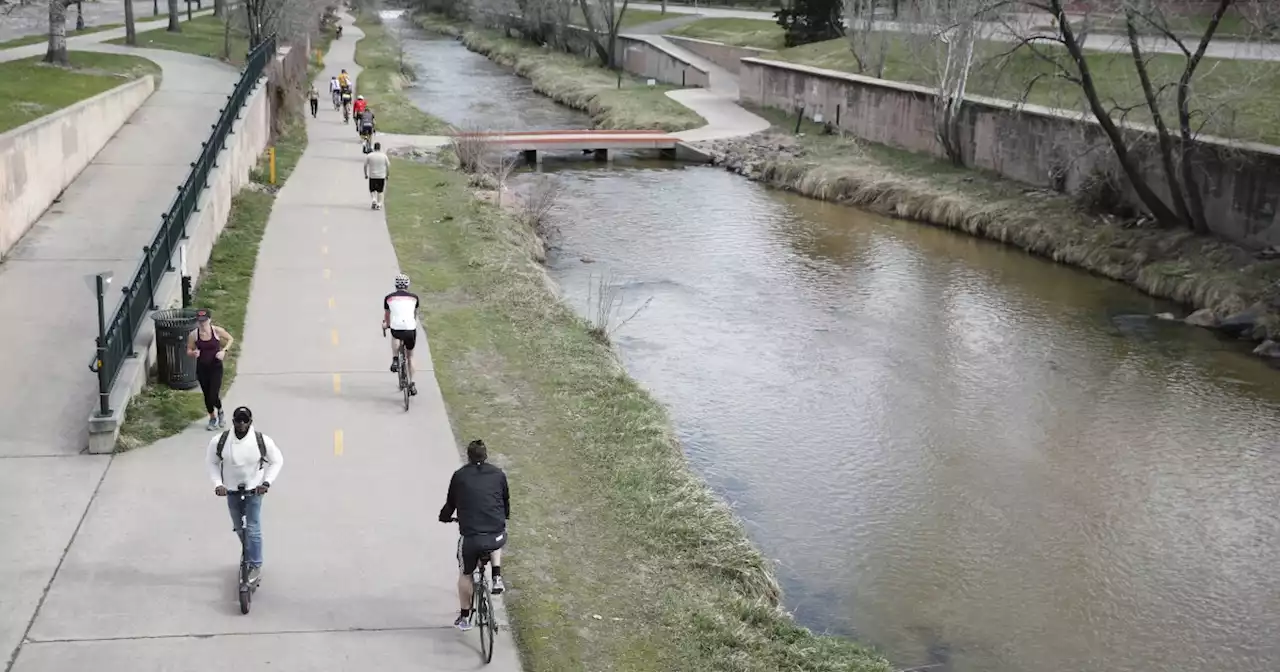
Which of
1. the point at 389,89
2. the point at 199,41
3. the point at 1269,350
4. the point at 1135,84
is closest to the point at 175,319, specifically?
the point at 1269,350

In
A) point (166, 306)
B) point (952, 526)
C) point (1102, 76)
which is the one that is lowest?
point (952, 526)

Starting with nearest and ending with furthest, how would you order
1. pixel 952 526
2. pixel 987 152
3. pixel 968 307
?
pixel 952 526 < pixel 968 307 < pixel 987 152

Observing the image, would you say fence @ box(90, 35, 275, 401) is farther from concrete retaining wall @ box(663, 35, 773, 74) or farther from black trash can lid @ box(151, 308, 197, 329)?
concrete retaining wall @ box(663, 35, 773, 74)

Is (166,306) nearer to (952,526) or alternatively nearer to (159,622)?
(159,622)

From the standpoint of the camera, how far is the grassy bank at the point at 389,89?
140 feet

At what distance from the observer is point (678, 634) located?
10.3 meters

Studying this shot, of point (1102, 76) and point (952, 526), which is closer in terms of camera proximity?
point (952, 526)

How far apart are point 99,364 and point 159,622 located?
4442 mm

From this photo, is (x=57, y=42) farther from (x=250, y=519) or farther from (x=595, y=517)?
(x=250, y=519)

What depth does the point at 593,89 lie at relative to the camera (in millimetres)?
57688

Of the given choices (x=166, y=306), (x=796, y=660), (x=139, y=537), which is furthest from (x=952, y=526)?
(x=166, y=306)

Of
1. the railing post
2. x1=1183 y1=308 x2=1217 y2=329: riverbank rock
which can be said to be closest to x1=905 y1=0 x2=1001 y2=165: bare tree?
x1=1183 y1=308 x2=1217 y2=329: riverbank rock

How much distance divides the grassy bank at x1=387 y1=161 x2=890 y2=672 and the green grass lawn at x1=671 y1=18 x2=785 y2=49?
44.0 metres

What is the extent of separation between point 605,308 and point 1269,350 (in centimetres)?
1119
